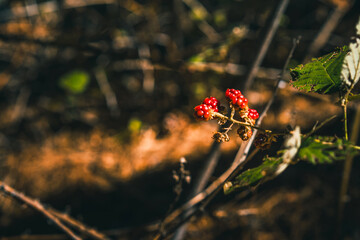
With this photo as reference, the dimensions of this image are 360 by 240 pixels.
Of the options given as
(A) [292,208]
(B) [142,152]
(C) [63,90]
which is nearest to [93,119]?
(C) [63,90]

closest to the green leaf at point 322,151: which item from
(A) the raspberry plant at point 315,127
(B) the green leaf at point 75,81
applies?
(A) the raspberry plant at point 315,127

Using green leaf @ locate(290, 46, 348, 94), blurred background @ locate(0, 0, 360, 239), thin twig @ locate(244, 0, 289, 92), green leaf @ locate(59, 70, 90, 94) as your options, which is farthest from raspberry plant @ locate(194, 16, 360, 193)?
green leaf @ locate(59, 70, 90, 94)

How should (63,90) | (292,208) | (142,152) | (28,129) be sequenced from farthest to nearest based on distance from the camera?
(63,90), (28,129), (142,152), (292,208)

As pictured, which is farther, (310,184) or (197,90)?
(197,90)

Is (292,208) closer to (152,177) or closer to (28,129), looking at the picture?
(152,177)

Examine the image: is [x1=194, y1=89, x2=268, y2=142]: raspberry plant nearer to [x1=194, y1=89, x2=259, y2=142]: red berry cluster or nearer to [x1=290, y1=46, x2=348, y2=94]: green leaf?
[x1=194, y1=89, x2=259, y2=142]: red berry cluster

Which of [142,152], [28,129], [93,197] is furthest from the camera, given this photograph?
[28,129]

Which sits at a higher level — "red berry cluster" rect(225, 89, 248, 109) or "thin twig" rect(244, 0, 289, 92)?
"thin twig" rect(244, 0, 289, 92)
